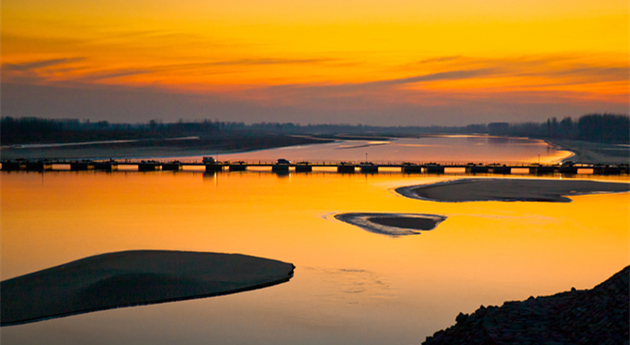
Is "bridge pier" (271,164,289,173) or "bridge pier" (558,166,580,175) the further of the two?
"bridge pier" (271,164,289,173)

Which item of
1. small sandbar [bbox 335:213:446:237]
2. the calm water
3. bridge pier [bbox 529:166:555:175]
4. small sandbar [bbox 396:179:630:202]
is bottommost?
the calm water

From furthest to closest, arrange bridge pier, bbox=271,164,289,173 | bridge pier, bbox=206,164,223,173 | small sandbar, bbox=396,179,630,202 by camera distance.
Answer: bridge pier, bbox=206,164,223,173 < bridge pier, bbox=271,164,289,173 < small sandbar, bbox=396,179,630,202

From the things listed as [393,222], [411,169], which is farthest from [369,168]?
[393,222]

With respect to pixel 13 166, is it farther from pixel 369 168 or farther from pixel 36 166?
pixel 369 168

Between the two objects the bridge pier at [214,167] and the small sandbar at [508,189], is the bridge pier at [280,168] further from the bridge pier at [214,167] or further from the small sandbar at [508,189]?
the small sandbar at [508,189]

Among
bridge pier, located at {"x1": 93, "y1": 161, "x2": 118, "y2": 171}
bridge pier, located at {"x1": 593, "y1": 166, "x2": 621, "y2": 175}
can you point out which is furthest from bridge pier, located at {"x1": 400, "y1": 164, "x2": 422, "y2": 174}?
bridge pier, located at {"x1": 93, "y1": 161, "x2": 118, "y2": 171}

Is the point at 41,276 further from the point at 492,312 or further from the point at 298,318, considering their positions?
the point at 492,312

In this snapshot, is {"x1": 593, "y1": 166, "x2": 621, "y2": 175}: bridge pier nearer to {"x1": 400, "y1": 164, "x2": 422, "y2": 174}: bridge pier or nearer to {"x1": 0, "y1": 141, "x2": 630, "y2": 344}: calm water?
{"x1": 400, "y1": 164, "x2": 422, "y2": 174}: bridge pier
